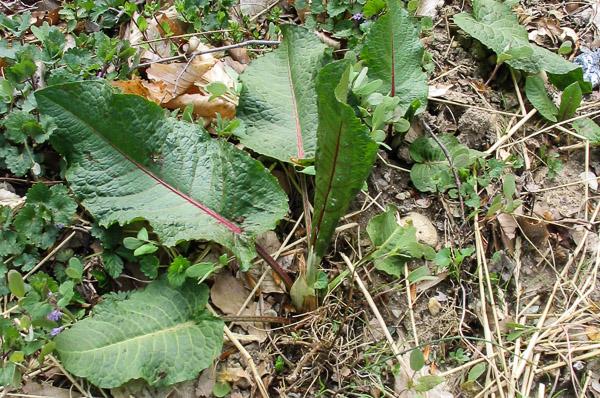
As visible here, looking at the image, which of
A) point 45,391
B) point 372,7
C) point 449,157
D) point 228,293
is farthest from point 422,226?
point 45,391

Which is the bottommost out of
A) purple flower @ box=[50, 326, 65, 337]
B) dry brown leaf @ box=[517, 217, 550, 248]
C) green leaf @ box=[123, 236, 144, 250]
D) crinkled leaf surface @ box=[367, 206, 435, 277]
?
dry brown leaf @ box=[517, 217, 550, 248]

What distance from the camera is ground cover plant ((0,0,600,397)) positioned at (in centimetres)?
150

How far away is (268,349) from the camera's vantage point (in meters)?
1.60

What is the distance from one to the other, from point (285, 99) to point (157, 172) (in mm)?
458

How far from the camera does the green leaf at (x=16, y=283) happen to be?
4.60 ft

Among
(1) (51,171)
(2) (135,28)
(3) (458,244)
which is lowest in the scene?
(3) (458,244)

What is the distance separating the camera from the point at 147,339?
1458mm

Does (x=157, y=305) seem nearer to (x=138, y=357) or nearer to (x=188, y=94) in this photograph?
(x=138, y=357)

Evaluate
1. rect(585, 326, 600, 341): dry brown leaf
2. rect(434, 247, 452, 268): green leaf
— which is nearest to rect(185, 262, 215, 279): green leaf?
rect(434, 247, 452, 268): green leaf

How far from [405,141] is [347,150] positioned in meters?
0.53

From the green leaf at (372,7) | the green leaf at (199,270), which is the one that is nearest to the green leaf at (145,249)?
the green leaf at (199,270)

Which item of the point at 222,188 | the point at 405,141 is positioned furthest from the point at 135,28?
the point at 405,141

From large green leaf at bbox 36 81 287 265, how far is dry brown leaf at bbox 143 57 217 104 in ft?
0.97

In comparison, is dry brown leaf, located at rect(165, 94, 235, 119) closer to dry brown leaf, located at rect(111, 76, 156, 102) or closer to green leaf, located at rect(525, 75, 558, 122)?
dry brown leaf, located at rect(111, 76, 156, 102)
